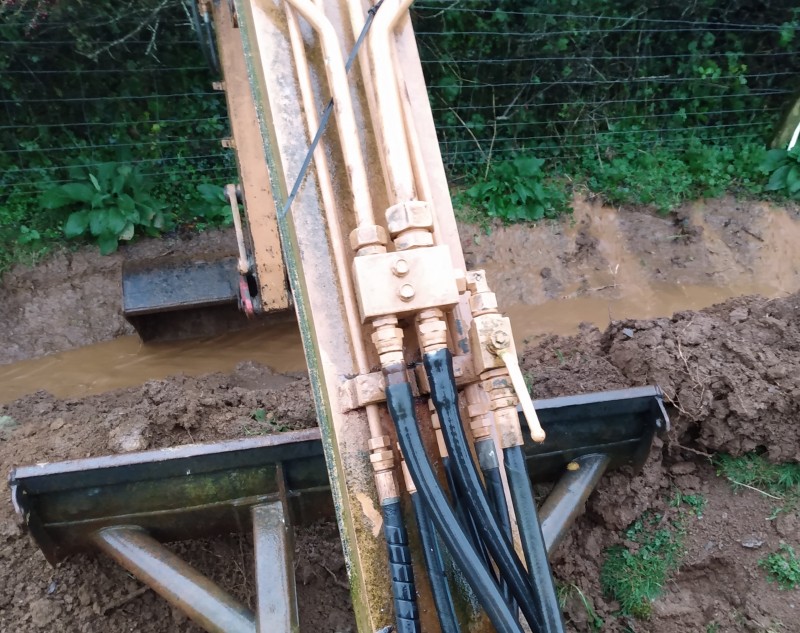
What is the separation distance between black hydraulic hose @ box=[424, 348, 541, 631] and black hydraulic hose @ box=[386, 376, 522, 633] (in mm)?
58

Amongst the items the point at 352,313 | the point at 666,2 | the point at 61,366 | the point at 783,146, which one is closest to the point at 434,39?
the point at 666,2

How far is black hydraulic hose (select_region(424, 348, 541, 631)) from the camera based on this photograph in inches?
50.9

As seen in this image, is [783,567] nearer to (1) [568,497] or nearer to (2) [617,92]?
(1) [568,497]

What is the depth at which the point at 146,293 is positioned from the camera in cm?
391

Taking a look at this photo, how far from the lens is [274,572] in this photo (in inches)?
81.4

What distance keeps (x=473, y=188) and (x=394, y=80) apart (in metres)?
3.80

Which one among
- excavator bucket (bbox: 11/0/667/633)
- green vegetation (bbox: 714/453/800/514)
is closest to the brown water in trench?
green vegetation (bbox: 714/453/800/514)

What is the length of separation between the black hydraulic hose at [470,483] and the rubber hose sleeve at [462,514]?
0.03 m

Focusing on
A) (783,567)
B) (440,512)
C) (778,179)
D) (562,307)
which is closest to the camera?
(440,512)

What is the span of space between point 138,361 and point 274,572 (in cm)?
278

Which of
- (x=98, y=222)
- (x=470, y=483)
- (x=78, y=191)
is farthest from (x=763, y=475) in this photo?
(x=78, y=191)

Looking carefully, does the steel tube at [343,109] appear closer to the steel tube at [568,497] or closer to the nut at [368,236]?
the nut at [368,236]

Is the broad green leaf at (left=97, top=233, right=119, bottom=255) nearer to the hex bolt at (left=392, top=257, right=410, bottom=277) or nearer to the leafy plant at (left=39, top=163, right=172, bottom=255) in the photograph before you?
the leafy plant at (left=39, top=163, right=172, bottom=255)

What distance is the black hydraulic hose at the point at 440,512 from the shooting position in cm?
124
